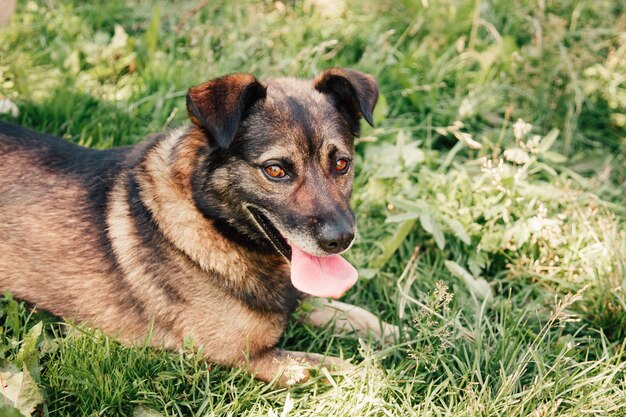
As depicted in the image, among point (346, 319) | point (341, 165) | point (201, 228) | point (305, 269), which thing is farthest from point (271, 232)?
point (346, 319)

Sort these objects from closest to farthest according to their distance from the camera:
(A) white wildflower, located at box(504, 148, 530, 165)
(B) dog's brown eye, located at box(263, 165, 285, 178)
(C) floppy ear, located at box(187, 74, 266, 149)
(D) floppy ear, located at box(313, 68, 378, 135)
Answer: (C) floppy ear, located at box(187, 74, 266, 149)
(B) dog's brown eye, located at box(263, 165, 285, 178)
(D) floppy ear, located at box(313, 68, 378, 135)
(A) white wildflower, located at box(504, 148, 530, 165)

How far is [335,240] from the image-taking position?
9.47 ft

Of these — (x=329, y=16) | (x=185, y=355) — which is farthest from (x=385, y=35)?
(x=185, y=355)

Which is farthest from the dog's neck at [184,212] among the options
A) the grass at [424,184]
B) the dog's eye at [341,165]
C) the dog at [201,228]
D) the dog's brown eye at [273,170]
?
the dog's eye at [341,165]

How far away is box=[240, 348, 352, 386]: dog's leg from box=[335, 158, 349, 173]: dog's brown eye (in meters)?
0.94

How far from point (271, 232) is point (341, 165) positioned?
1.57 feet

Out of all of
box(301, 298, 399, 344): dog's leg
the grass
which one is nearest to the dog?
the grass

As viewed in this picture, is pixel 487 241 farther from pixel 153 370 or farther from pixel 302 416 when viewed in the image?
pixel 153 370

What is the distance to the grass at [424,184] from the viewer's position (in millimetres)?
3020

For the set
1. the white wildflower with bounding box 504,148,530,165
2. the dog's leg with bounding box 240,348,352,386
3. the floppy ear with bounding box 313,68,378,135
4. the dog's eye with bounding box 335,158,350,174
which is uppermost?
the floppy ear with bounding box 313,68,378,135

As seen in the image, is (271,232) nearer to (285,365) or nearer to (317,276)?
(317,276)

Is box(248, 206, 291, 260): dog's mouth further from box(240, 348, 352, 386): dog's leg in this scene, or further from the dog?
box(240, 348, 352, 386): dog's leg

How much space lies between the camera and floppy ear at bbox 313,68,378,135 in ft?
10.6

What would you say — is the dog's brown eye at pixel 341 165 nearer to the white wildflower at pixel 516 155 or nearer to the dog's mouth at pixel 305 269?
the dog's mouth at pixel 305 269
